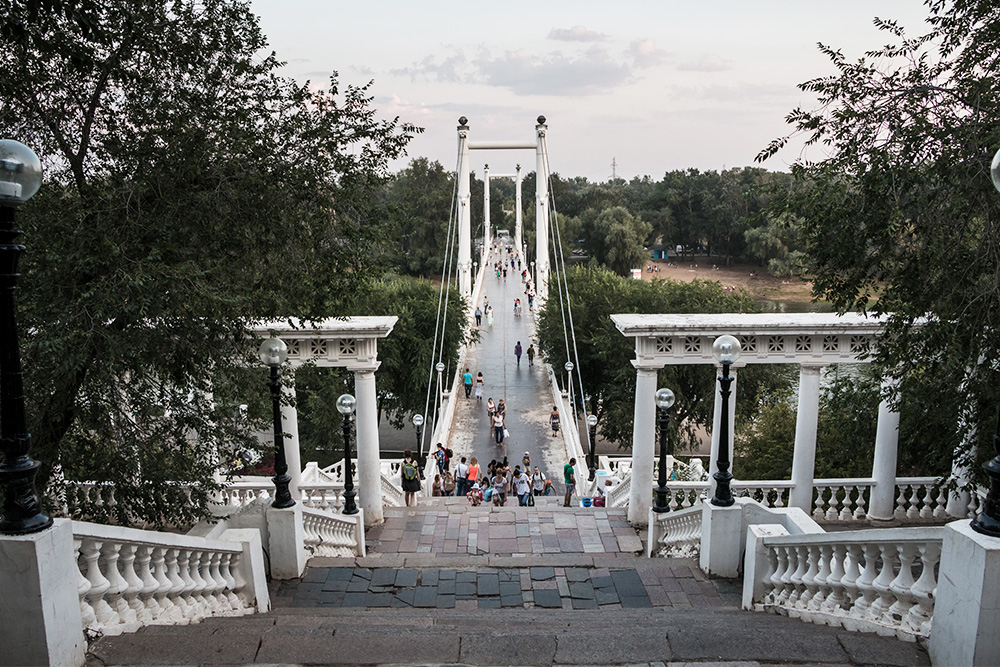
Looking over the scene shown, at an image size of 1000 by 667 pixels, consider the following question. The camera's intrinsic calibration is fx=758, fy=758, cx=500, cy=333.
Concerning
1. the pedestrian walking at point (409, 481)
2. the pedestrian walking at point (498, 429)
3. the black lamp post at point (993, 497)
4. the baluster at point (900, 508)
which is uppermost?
the black lamp post at point (993, 497)

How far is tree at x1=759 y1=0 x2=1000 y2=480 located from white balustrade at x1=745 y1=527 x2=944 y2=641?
244 centimetres

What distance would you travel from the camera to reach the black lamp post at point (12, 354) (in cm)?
364

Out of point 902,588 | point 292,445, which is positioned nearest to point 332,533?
point 292,445

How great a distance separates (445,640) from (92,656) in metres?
2.04

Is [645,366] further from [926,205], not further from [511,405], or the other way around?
[511,405]

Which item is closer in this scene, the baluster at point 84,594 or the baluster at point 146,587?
the baluster at point 84,594

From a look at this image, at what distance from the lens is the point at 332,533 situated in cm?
941

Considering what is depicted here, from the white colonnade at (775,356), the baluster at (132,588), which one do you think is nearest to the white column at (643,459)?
the white colonnade at (775,356)

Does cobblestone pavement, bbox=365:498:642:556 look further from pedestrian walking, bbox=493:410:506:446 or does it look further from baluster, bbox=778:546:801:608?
pedestrian walking, bbox=493:410:506:446

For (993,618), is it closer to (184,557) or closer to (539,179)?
(184,557)

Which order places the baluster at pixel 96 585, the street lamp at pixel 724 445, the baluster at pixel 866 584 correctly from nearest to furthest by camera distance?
the baluster at pixel 96 585, the baluster at pixel 866 584, the street lamp at pixel 724 445

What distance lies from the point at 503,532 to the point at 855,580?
5.99m

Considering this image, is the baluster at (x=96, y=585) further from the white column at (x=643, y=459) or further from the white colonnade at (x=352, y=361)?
the white column at (x=643, y=459)

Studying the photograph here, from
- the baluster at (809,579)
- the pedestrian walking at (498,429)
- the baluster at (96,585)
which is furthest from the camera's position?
the pedestrian walking at (498,429)
